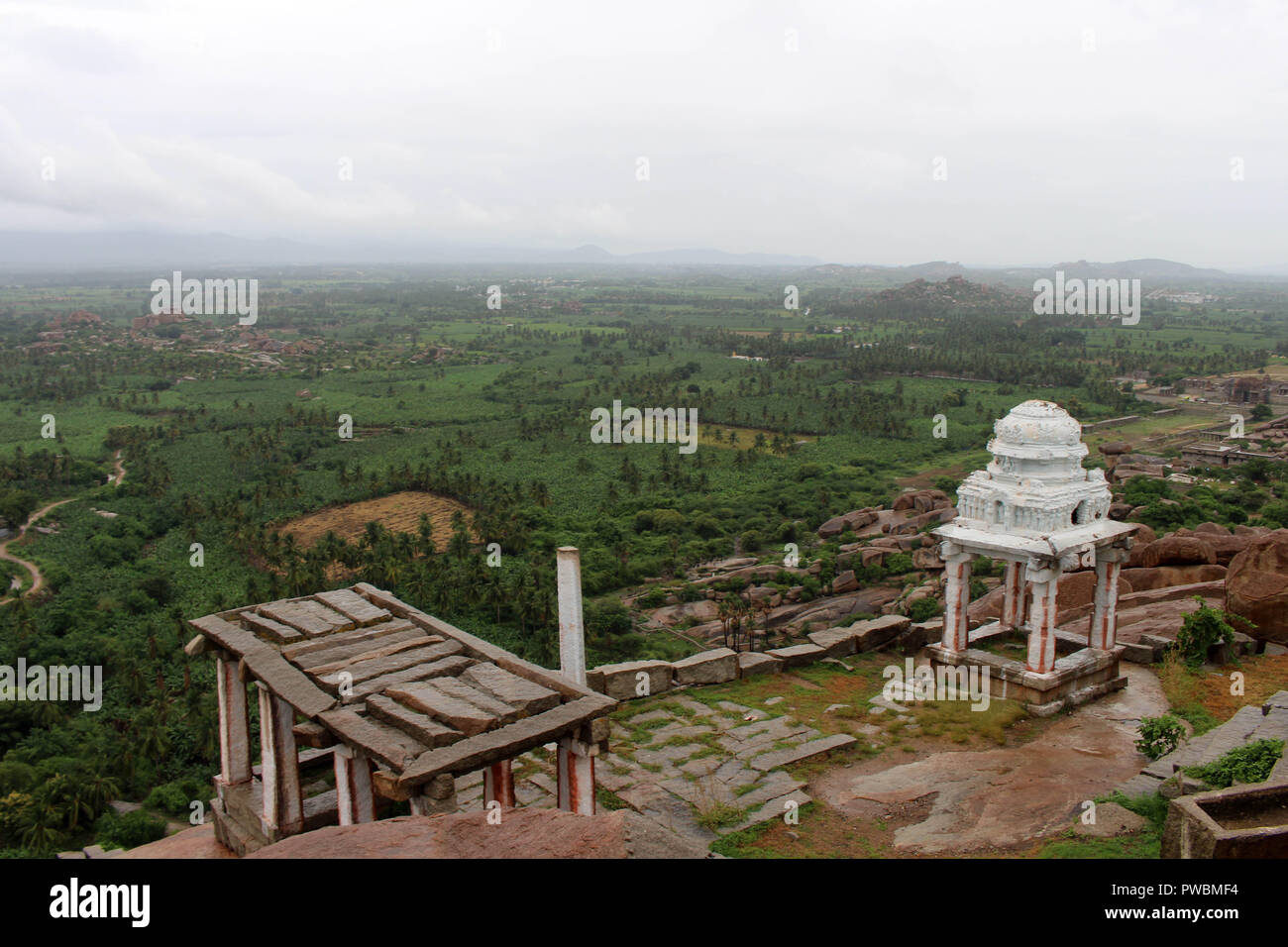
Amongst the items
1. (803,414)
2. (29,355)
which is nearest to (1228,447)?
(803,414)

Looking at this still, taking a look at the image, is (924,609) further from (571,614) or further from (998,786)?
(571,614)

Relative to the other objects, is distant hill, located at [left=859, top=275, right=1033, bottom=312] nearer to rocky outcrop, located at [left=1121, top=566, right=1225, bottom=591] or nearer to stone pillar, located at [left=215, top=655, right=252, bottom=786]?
rocky outcrop, located at [left=1121, top=566, right=1225, bottom=591]

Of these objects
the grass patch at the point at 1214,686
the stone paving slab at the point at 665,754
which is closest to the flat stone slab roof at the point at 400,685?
the stone paving slab at the point at 665,754

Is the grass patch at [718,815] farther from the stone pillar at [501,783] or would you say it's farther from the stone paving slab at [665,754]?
the stone pillar at [501,783]

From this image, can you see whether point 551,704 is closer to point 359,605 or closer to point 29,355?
point 359,605

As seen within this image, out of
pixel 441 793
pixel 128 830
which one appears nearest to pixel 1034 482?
pixel 441 793
